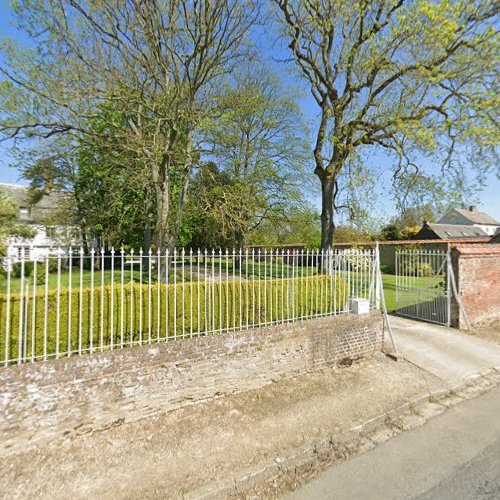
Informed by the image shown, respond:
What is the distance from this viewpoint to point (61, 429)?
340 cm

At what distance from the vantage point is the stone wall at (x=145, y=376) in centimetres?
325

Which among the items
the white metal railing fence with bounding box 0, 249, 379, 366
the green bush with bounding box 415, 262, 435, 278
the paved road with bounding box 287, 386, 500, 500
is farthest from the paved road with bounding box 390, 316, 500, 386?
A: the white metal railing fence with bounding box 0, 249, 379, 366

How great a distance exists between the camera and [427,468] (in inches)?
122

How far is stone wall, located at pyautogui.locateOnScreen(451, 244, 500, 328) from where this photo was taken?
26.4 ft

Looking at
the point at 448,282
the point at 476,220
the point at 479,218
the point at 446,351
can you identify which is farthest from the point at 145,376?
the point at 479,218

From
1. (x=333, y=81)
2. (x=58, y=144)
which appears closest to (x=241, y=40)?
(x=333, y=81)

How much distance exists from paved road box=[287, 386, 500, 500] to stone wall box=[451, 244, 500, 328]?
16.1 ft

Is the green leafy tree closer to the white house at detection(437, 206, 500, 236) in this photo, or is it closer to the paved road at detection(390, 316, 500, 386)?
the paved road at detection(390, 316, 500, 386)

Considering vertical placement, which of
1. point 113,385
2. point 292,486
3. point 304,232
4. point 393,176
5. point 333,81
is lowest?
point 292,486

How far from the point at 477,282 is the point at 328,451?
7.75m

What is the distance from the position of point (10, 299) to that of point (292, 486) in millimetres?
3751

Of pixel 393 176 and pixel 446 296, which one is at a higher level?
pixel 393 176

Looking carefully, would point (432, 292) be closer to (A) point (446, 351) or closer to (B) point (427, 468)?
(A) point (446, 351)

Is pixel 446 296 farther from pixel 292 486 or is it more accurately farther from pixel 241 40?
pixel 241 40
